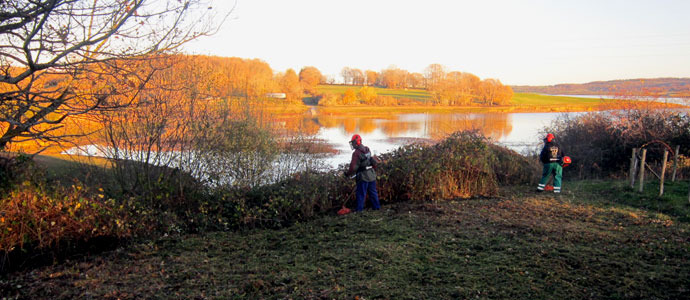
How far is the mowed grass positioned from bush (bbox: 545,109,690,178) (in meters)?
8.49

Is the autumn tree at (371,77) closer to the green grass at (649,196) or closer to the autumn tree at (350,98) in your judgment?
the autumn tree at (350,98)

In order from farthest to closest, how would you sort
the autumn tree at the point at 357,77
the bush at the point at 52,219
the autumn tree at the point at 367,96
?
the autumn tree at the point at 357,77 < the autumn tree at the point at 367,96 < the bush at the point at 52,219

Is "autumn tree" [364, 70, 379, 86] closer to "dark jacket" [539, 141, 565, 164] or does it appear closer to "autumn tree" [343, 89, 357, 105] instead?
"autumn tree" [343, 89, 357, 105]

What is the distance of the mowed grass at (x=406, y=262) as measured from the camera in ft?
14.7

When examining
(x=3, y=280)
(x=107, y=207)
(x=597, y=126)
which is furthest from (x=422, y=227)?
(x=597, y=126)

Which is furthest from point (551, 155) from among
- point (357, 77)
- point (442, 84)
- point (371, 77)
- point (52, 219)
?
point (371, 77)

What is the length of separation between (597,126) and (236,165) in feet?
49.7

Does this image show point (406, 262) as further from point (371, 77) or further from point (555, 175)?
point (371, 77)

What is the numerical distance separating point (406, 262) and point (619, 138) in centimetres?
1435

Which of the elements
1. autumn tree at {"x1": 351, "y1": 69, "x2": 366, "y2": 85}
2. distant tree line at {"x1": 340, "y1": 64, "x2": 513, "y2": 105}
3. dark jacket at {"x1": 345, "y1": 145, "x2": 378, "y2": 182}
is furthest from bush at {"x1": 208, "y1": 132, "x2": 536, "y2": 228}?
autumn tree at {"x1": 351, "y1": 69, "x2": 366, "y2": 85}

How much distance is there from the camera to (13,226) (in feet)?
19.1

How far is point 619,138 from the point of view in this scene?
15836mm

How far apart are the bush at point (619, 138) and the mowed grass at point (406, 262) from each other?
8493 mm

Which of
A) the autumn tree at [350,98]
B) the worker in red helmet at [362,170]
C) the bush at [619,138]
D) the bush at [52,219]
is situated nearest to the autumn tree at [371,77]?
the autumn tree at [350,98]
